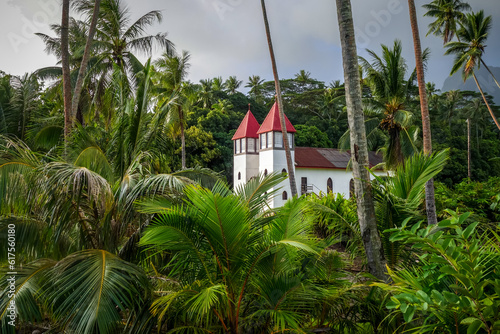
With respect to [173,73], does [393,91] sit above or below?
below

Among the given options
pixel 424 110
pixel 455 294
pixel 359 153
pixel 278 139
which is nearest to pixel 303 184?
pixel 278 139

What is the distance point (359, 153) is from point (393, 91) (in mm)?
15331

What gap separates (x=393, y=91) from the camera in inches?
771

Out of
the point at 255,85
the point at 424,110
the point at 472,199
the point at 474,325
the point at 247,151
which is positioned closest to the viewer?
the point at 474,325

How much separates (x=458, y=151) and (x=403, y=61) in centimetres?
2192

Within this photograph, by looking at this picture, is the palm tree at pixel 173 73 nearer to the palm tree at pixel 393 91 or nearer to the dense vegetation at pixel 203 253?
the palm tree at pixel 393 91

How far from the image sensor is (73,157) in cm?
674

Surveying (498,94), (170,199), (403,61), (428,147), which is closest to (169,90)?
(403,61)

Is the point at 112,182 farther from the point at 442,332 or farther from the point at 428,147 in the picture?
the point at 428,147

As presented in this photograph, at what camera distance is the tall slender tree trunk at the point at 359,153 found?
5590 millimetres

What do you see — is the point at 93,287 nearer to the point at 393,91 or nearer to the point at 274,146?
the point at 393,91

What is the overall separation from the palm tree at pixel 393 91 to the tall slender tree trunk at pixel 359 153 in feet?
46.2

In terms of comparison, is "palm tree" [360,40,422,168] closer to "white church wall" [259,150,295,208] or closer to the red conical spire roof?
"white church wall" [259,150,295,208]

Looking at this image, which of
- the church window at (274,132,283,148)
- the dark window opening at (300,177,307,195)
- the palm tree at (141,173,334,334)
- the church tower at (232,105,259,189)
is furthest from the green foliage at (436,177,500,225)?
the church tower at (232,105,259,189)
